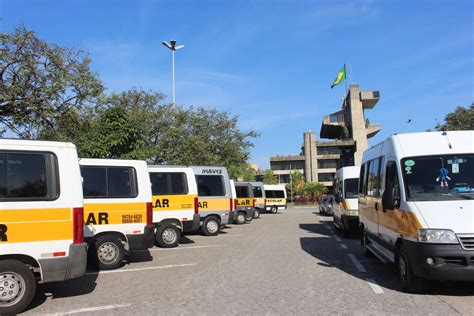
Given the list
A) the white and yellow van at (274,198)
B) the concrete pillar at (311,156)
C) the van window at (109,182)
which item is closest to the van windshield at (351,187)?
the van window at (109,182)

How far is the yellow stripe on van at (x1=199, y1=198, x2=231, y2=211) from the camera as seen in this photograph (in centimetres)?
1839

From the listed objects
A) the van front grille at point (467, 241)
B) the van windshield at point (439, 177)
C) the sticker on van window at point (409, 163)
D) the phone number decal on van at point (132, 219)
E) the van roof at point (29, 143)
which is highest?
the van roof at point (29, 143)

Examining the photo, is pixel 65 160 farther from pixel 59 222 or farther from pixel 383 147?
pixel 383 147

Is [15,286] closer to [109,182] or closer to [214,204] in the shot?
[109,182]

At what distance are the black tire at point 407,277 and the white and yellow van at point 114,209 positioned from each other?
18.0 ft

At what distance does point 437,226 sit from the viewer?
266 inches

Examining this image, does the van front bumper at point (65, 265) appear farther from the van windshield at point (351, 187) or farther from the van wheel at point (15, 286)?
the van windshield at point (351, 187)

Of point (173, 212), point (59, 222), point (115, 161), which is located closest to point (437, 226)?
point (59, 222)

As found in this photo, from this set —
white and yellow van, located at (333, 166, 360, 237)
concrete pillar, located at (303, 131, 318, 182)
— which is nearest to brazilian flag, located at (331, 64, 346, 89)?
concrete pillar, located at (303, 131, 318, 182)

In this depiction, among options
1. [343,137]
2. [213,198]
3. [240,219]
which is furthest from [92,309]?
[343,137]

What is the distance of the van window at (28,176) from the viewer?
655cm

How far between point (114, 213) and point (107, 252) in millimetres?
846

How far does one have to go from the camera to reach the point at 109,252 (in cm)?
1038

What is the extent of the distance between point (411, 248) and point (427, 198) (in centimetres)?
85
